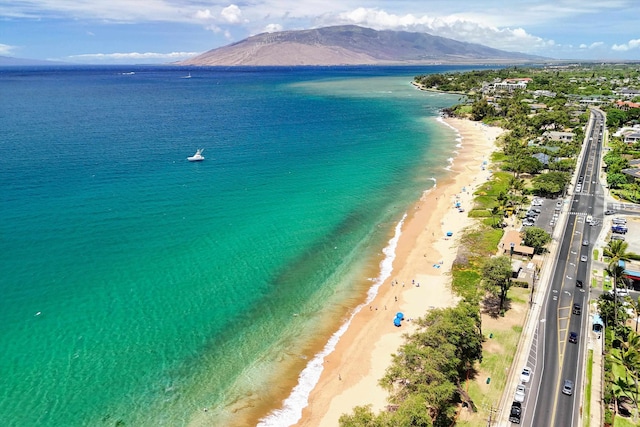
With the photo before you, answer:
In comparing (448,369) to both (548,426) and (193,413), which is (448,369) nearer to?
(548,426)

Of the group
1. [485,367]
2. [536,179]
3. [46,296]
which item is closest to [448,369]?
[485,367]

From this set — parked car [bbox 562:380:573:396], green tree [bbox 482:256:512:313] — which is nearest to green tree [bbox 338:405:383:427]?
parked car [bbox 562:380:573:396]

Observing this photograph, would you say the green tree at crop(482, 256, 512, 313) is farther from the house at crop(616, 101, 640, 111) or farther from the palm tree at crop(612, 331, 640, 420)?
the house at crop(616, 101, 640, 111)

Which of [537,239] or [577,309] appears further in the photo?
[537,239]

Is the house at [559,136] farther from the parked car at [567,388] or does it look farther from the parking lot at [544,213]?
the parked car at [567,388]

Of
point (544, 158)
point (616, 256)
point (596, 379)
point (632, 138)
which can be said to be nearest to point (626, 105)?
point (632, 138)

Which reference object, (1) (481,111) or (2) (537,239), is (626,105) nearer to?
(1) (481,111)

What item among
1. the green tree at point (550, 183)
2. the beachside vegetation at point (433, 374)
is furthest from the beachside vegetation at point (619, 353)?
the green tree at point (550, 183)

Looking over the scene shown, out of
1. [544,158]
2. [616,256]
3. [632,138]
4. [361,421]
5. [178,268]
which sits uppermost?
[632,138]
